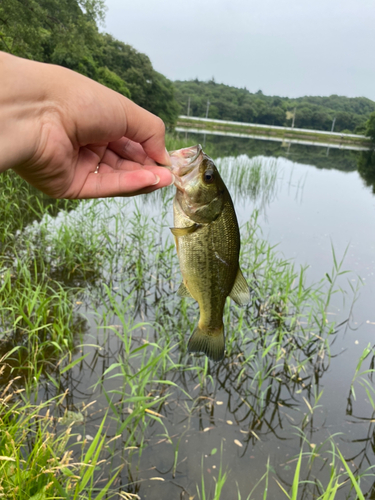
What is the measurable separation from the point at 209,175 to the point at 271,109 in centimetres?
9395

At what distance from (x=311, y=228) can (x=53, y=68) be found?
8.73 metres

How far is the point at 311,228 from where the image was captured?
9.05 m

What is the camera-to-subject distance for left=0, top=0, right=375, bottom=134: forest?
13262 mm

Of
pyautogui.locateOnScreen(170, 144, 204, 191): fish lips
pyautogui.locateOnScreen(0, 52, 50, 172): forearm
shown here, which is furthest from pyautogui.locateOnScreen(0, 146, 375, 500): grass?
pyautogui.locateOnScreen(170, 144, 204, 191): fish lips

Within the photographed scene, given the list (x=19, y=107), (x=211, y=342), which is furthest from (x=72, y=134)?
(x=211, y=342)

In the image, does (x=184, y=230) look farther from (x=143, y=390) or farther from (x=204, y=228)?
(x=143, y=390)

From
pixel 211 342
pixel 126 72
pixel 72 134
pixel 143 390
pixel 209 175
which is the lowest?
pixel 143 390

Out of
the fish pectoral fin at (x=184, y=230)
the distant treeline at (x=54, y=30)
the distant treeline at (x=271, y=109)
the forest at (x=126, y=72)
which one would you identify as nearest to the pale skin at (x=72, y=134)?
the fish pectoral fin at (x=184, y=230)

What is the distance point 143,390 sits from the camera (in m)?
2.82

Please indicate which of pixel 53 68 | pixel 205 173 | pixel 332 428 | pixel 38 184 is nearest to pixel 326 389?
pixel 332 428

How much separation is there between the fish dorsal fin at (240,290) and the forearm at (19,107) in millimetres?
1241

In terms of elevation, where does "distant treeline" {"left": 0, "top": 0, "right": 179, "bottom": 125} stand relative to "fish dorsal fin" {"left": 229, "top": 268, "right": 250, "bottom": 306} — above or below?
above

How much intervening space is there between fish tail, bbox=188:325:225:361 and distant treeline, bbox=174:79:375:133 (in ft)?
279

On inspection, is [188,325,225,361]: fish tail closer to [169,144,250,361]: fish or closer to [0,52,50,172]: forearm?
[169,144,250,361]: fish
